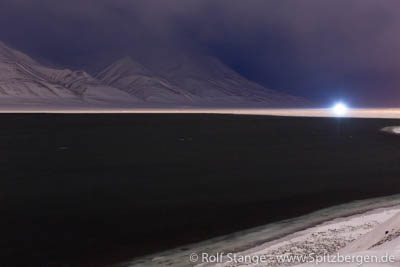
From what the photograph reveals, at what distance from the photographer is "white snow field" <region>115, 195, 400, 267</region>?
32.8 feet

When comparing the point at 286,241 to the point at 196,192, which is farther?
the point at 196,192

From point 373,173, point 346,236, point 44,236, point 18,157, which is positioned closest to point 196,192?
point 44,236

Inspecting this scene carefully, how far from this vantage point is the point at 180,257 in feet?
40.5

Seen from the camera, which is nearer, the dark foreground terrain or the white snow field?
the white snow field

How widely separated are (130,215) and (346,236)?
8161mm

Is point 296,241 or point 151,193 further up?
point 296,241

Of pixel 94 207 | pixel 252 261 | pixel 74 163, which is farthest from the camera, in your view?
pixel 74 163

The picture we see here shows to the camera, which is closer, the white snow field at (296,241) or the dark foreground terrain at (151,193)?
the white snow field at (296,241)

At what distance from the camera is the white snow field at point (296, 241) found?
998 centimetres

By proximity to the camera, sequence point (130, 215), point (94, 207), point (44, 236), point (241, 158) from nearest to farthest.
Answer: point (44, 236), point (130, 215), point (94, 207), point (241, 158)

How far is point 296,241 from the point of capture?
12.5m

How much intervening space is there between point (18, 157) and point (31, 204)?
18.2 meters

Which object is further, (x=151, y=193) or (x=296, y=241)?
(x=151, y=193)

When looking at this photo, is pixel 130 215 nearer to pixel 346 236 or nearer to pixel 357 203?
pixel 346 236
